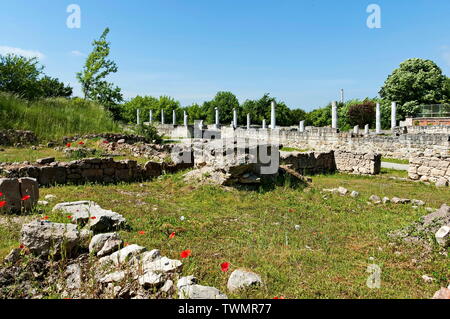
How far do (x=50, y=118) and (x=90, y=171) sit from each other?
9.24 metres

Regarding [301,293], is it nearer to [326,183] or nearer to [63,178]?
[63,178]

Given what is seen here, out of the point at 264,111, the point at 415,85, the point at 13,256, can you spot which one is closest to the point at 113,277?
the point at 13,256

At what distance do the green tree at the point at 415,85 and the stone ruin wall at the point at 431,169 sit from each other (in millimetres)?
30287

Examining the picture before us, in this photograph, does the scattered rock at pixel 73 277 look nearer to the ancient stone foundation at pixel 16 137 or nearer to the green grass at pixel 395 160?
the ancient stone foundation at pixel 16 137

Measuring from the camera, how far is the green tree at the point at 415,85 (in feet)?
131

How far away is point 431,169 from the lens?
40.3 ft

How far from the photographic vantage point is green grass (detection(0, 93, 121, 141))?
15.6m

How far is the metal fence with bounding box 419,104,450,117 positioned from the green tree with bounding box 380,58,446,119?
2261 millimetres

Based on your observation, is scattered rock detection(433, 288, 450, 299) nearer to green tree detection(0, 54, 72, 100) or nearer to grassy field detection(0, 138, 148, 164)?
grassy field detection(0, 138, 148, 164)

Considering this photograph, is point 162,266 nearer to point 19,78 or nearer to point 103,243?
point 103,243

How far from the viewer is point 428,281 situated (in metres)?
3.85

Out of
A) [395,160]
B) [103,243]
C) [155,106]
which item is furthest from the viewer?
[155,106]

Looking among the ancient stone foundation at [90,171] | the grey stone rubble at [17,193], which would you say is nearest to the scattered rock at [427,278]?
the grey stone rubble at [17,193]

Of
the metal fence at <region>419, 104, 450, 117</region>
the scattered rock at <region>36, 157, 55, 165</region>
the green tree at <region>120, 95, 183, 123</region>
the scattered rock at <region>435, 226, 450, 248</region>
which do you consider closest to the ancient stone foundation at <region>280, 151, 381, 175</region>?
the scattered rock at <region>36, 157, 55, 165</region>
